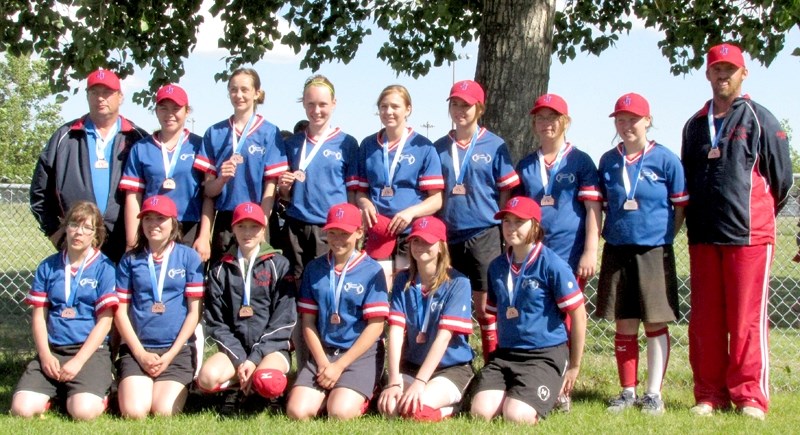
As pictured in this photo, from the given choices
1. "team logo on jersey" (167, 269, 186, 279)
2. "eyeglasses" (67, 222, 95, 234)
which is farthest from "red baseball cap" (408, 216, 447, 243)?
"eyeglasses" (67, 222, 95, 234)

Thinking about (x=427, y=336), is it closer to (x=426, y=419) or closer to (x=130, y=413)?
(x=426, y=419)

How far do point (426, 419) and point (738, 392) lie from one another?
2.03 metres

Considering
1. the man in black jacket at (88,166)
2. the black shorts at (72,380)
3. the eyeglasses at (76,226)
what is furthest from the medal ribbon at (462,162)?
the black shorts at (72,380)

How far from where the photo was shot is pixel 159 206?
5516 millimetres

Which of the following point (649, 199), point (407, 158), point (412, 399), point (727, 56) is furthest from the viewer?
point (407, 158)

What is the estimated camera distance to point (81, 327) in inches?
221

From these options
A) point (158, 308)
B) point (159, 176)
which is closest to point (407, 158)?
point (159, 176)

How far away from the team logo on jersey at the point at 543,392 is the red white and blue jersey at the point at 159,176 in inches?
103

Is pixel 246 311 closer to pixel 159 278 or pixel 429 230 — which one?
pixel 159 278

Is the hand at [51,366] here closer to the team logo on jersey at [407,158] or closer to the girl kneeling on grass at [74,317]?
the girl kneeling on grass at [74,317]

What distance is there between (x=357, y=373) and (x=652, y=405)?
6.39 ft

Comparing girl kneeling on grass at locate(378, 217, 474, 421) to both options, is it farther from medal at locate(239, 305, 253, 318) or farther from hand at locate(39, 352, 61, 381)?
hand at locate(39, 352, 61, 381)

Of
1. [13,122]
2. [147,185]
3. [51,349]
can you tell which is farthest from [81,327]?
[13,122]

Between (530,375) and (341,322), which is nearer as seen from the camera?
(530,375)
